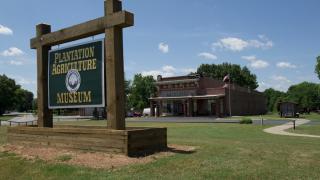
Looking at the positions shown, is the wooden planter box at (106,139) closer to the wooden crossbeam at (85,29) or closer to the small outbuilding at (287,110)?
the wooden crossbeam at (85,29)

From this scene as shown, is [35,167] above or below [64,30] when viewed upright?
below

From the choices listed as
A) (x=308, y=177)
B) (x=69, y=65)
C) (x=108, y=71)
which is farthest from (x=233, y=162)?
(x=69, y=65)

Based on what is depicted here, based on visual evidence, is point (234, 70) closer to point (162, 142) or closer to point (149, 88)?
point (149, 88)

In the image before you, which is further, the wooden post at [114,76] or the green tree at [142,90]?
the green tree at [142,90]

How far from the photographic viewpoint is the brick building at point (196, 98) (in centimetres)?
6381

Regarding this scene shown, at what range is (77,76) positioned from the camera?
12.4m

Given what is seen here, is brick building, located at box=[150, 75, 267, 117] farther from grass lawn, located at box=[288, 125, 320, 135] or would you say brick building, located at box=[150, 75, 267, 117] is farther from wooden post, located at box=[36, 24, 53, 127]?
wooden post, located at box=[36, 24, 53, 127]

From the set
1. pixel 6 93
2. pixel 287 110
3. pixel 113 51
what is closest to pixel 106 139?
pixel 113 51

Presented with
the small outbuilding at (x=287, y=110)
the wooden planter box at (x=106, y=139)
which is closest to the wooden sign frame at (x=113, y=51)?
the wooden planter box at (x=106, y=139)

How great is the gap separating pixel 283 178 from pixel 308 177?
0.48m

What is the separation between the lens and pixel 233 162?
904 centimetres

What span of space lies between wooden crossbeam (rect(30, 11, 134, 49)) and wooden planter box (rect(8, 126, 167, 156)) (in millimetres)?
2748

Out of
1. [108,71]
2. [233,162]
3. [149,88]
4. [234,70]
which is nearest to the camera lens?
[233,162]

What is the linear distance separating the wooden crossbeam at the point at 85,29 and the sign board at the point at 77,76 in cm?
30
